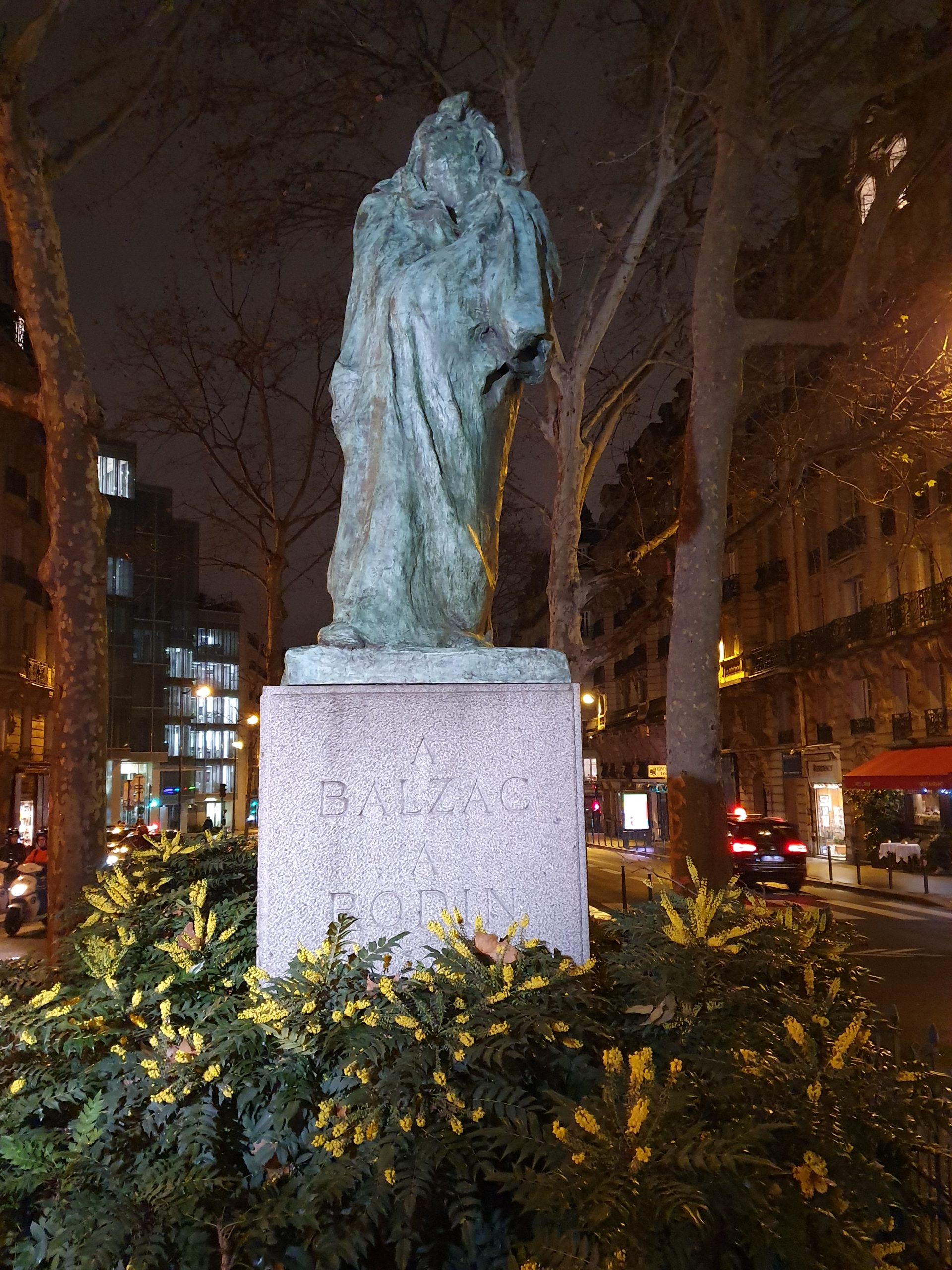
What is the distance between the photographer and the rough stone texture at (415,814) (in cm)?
361

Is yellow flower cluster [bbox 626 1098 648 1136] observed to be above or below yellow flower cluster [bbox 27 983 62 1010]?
below

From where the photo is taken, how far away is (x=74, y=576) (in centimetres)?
1070

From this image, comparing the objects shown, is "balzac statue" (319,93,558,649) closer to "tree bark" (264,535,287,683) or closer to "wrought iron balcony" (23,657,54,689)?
"tree bark" (264,535,287,683)

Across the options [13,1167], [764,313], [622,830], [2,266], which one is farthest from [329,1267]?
[2,266]

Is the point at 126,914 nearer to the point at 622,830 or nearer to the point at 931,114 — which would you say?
the point at 931,114

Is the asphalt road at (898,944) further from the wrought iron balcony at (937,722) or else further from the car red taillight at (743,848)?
the wrought iron balcony at (937,722)

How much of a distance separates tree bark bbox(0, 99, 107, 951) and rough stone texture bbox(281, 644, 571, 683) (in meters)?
7.52

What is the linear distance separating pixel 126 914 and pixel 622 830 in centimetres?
3551

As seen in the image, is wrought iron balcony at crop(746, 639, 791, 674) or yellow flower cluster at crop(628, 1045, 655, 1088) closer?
yellow flower cluster at crop(628, 1045, 655, 1088)

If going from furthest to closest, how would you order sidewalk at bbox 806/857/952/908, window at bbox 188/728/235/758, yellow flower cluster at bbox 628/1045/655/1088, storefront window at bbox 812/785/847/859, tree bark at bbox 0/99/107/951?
window at bbox 188/728/235/758, storefront window at bbox 812/785/847/859, sidewalk at bbox 806/857/952/908, tree bark at bbox 0/99/107/951, yellow flower cluster at bbox 628/1045/655/1088

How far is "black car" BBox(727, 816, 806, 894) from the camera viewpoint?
21844 millimetres

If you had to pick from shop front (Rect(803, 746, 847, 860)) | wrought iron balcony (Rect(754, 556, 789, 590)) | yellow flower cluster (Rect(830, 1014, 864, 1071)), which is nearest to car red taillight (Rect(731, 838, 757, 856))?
shop front (Rect(803, 746, 847, 860))

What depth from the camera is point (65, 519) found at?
422 inches

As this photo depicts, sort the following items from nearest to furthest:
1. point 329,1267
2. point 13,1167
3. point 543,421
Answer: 1. point 329,1267
2. point 13,1167
3. point 543,421
